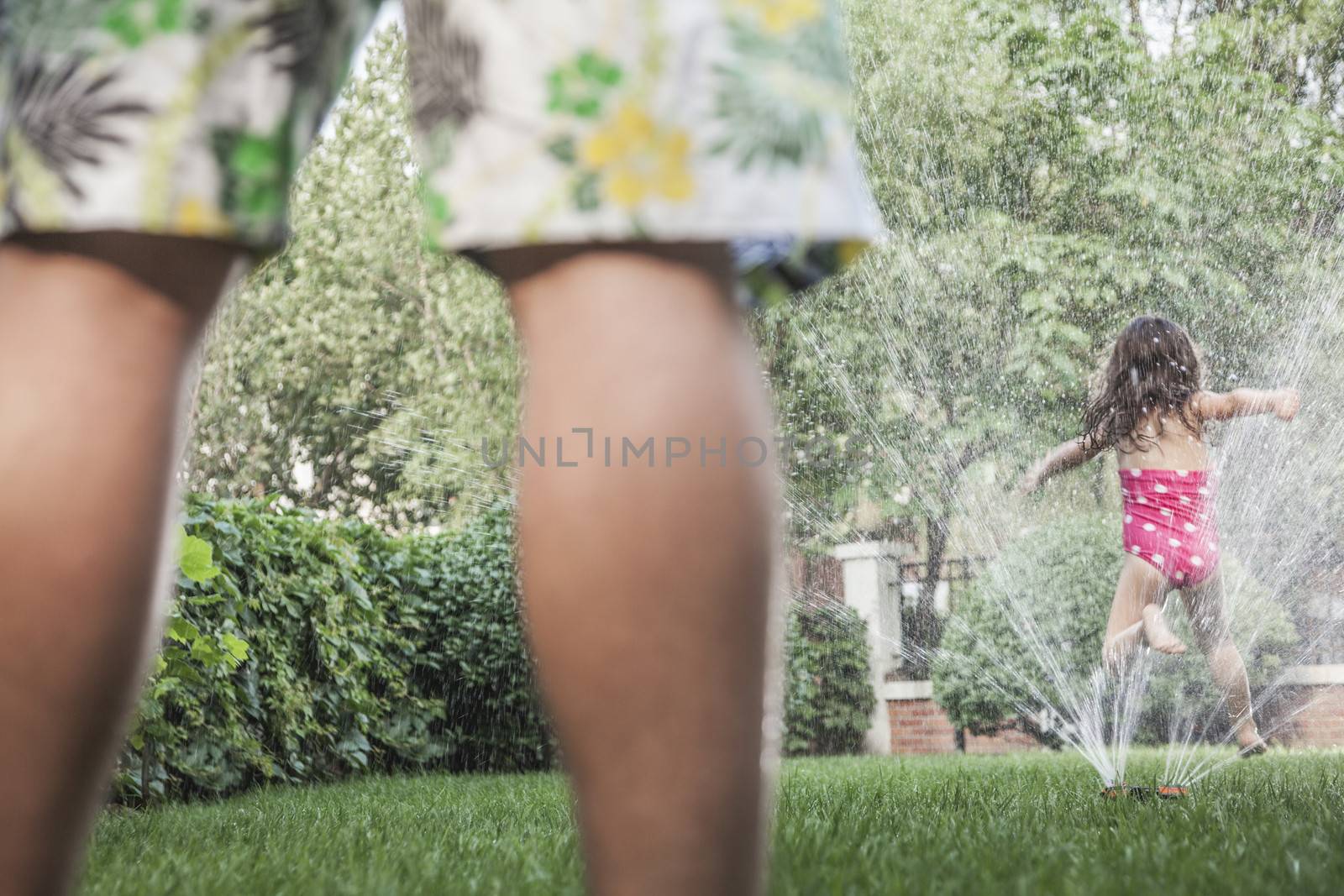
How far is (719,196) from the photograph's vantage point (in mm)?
598

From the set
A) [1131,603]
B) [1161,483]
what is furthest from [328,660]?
[1161,483]

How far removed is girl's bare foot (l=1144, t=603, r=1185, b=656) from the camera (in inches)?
148

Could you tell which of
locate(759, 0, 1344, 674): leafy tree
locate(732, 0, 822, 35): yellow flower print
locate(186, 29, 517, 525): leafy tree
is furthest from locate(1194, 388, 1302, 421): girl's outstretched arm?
locate(186, 29, 517, 525): leafy tree

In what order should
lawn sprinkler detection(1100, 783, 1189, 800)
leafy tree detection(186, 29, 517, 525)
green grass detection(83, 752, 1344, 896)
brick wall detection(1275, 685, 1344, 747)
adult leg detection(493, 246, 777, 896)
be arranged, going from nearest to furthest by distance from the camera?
adult leg detection(493, 246, 777, 896), green grass detection(83, 752, 1344, 896), lawn sprinkler detection(1100, 783, 1189, 800), brick wall detection(1275, 685, 1344, 747), leafy tree detection(186, 29, 517, 525)

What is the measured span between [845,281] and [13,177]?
33.5ft

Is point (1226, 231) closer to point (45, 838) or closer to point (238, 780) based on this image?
point (238, 780)

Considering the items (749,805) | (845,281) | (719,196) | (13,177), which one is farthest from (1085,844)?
(845,281)

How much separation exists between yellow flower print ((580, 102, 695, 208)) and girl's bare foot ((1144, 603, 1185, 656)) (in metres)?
3.55

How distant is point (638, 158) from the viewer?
599 millimetres

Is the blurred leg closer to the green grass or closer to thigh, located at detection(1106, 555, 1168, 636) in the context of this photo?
thigh, located at detection(1106, 555, 1168, 636)

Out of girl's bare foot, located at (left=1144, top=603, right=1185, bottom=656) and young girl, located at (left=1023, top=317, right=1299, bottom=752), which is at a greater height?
young girl, located at (left=1023, top=317, right=1299, bottom=752)

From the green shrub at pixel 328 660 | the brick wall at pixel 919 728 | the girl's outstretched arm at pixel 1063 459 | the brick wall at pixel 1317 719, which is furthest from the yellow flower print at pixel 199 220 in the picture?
the brick wall at pixel 919 728

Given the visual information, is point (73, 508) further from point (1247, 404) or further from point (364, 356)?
point (364, 356)

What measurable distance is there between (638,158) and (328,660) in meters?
4.63
